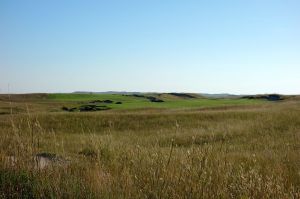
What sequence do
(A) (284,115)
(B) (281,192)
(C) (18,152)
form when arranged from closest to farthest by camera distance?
1. (B) (281,192)
2. (C) (18,152)
3. (A) (284,115)

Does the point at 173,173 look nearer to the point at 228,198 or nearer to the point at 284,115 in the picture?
the point at 228,198

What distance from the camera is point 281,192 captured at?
167 inches

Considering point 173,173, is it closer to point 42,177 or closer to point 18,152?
point 42,177

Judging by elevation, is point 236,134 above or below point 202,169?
below

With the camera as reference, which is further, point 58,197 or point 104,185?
point 104,185

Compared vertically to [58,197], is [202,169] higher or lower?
higher

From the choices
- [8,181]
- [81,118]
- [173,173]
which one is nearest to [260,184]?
[173,173]

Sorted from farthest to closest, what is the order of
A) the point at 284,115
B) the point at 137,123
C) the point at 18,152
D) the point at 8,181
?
the point at 137,123, the point at 284,115, the point at 18,152, the point at 8,181

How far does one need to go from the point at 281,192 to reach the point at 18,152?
3.65 m

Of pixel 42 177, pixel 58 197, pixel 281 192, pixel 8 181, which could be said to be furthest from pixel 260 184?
pixel 8 181

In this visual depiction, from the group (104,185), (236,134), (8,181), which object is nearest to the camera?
(104,185)

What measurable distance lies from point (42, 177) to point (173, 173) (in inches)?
67.7

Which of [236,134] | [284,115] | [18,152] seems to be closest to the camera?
[18,152]

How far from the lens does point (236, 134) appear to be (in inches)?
730
